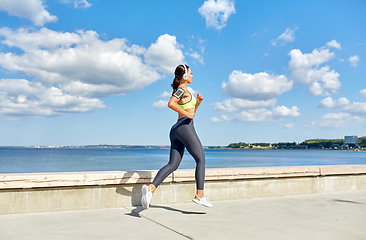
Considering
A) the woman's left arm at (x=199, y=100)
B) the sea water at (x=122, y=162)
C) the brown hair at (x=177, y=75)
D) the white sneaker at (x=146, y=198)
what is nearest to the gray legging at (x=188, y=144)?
the woman's left arm at (x=199, y=100)

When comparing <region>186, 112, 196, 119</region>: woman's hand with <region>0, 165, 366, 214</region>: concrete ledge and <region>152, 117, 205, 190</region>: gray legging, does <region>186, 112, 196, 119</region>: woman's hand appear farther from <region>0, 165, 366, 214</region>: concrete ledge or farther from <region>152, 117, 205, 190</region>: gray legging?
<region>0, 165, 366, 214</region>: concrete ledge

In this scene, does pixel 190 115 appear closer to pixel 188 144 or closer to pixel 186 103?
pixel 186 103

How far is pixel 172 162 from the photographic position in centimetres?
445

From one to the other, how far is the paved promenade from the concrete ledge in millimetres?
175

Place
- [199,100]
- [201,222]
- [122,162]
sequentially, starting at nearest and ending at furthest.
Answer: [201,222], [199,100], [122,162]

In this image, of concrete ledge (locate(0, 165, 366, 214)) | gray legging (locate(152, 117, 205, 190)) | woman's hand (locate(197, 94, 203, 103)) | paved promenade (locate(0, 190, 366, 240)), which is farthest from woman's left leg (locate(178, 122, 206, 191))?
concrete ledge (locate(0, 165, 366, 214))

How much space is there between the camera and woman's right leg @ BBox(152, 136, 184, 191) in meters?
4.32

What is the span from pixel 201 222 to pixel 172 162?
930mm

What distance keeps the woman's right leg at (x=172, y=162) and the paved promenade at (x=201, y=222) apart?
545 millimetres

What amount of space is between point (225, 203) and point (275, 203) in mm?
898

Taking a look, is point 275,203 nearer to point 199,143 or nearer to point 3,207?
point 199,143

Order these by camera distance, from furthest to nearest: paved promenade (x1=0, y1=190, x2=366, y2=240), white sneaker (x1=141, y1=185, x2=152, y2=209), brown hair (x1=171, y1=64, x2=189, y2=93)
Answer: brown hair (x1=171, y1=64, x2=189, y2=93), white sneaker (x1=141, y1=185, x2=152, y2=209), paved promenade (x1=0, y1=190, x2=366, y2=240)

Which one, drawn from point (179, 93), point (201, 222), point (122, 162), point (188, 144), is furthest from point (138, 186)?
point (122, 162)

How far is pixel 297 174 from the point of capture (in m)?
6.39
